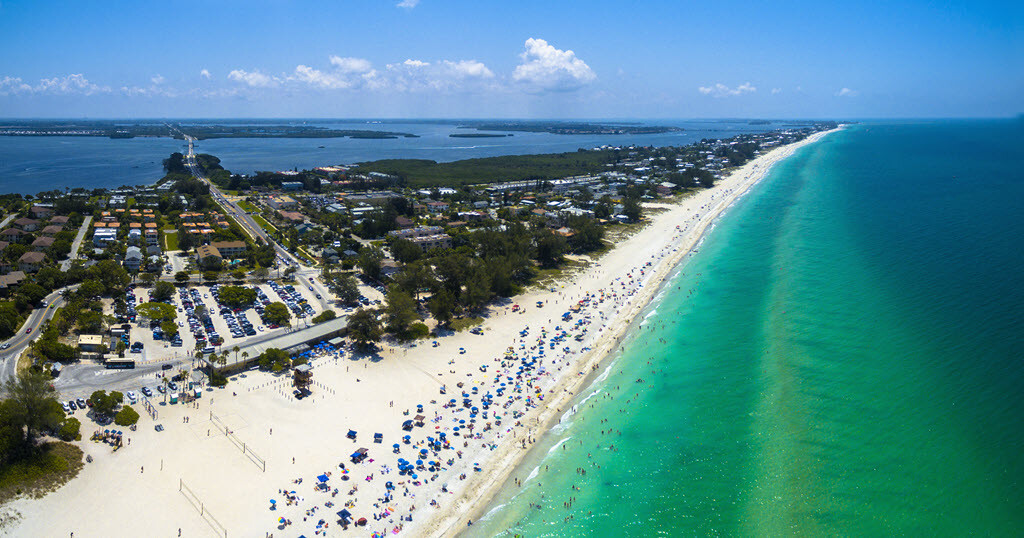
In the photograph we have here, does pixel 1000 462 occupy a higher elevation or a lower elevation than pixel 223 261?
lower

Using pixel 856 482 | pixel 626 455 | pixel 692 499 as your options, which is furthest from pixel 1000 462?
pixel 626 455

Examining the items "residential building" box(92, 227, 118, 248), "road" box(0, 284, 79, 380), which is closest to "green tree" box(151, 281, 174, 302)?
"road" box(0, 284, 79, 380)

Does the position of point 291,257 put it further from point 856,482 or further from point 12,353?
point 856,482

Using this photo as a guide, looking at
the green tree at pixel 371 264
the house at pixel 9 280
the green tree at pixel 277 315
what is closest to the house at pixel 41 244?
the house at pixel 9 280

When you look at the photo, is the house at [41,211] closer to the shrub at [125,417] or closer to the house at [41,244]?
the house at [41,244]

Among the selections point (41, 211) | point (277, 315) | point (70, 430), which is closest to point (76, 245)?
point (41, 211)
